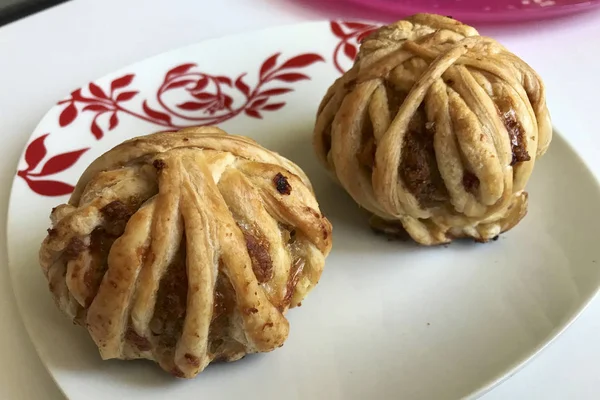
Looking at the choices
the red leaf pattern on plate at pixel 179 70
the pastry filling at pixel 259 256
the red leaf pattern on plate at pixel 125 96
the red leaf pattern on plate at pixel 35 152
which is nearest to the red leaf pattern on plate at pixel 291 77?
the red leaf pattern on plate at pixel 179 70

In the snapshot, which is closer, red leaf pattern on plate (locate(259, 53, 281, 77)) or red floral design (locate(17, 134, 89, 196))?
red floral design (locate(17, 134, 89, 196))

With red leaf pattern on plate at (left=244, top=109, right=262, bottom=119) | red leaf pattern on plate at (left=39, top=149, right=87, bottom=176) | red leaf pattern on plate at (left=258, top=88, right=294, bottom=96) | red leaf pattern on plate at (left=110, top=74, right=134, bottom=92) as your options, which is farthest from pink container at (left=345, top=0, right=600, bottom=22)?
red leaf pattern on plate at (left=39, top=149, right=87, bottom=176)

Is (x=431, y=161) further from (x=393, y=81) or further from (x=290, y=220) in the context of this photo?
(x=290, y=220)

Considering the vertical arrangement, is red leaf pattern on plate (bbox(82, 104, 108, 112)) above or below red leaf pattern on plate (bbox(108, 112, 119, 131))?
above

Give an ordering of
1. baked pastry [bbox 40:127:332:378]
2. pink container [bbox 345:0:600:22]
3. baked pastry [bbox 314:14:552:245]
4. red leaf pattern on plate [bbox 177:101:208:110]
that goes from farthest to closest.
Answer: pink container [bbox 345:0:600:22] → red leaf pattern on plate [bbox 177:101:208:110] → baked pastry [bbox 314:14:552:245] → baked pastry [bbox 40:127:332:378]

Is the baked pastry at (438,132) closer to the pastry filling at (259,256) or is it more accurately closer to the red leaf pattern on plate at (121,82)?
the pastry filling at (259,256)

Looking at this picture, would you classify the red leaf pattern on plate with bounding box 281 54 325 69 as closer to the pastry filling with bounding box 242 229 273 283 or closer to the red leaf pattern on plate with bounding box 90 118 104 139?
the red leaf pattern on plate with bounding box 90 118 104 139
